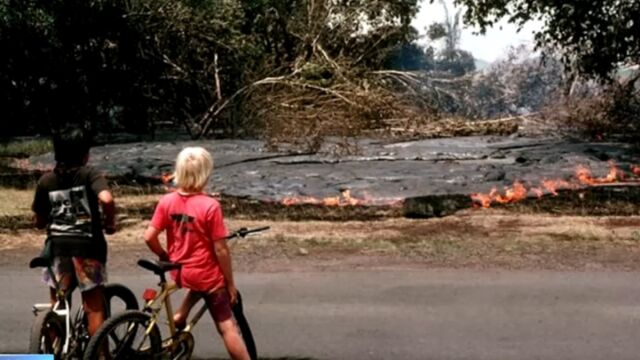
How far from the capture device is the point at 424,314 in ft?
21.0

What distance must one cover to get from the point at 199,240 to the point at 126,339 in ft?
2.14

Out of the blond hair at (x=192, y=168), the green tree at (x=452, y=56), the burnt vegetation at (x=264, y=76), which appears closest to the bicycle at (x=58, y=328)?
the blond hair at (x=192, y=168)

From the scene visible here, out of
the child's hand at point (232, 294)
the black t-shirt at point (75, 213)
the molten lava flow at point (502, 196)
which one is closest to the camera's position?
the child's hand at point (232, 294)

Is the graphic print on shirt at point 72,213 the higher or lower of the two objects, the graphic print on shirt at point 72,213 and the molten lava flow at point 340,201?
the higher

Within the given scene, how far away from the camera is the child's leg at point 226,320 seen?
4.25 metres

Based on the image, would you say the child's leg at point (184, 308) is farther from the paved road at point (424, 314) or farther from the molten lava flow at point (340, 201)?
the molten lava flow at point (340, 201)

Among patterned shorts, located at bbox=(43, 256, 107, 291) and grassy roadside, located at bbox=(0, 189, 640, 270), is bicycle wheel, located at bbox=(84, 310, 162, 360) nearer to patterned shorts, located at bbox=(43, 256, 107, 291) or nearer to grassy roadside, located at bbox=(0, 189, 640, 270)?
patterned shorts, located at bbox=(43, 256, 107, 291)

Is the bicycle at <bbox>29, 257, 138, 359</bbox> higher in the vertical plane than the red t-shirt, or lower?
lower

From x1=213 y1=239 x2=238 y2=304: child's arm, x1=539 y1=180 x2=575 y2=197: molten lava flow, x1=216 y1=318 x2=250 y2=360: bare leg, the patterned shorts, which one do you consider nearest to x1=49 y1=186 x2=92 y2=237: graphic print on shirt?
the patterned shorts

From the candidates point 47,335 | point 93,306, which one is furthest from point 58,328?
point 93,306

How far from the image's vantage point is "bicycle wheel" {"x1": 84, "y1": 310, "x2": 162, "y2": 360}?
4.12 metres

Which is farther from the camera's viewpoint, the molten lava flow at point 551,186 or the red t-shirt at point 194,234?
the molten lava flow at point 551,186

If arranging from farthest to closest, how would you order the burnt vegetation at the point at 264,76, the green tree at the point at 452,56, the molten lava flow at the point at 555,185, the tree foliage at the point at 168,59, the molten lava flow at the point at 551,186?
1. the green tree at the point at 452,56
2. the tree foliage at the point at 168,59
3. the burnt vegetation at the point at 264,76
4. the molten lava flow at the point at 555,185
5. the molten lava flow at the point at 551,186

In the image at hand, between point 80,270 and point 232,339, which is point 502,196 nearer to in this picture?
point 232,339
